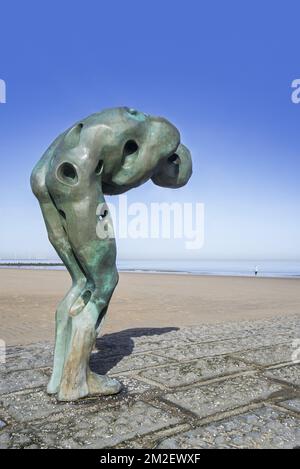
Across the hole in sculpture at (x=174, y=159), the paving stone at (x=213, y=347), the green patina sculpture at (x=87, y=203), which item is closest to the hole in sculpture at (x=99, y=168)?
the green patina sculpture at (x=87, y=203)

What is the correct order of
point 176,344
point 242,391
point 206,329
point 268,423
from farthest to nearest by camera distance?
point 206,329, point 176,344, point 242,391, point 268,423

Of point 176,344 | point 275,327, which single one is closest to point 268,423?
point 176,344

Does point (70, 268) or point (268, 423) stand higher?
point (70, 268)

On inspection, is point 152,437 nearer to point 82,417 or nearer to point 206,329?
point 82,417

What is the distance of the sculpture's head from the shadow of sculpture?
8.10 feet

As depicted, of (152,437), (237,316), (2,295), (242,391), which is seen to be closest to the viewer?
(152,437)

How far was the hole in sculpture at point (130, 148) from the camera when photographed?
14.9 feet

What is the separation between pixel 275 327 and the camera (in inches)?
355

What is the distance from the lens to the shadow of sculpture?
5750 mm

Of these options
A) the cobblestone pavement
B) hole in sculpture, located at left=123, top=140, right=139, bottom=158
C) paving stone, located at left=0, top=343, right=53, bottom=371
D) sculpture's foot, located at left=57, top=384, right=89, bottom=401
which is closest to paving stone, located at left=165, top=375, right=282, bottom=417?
the cobblestone pavement

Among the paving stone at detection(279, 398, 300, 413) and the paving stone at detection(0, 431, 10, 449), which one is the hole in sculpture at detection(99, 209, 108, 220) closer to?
the paving stone at detection(0, 431, 10, 449)

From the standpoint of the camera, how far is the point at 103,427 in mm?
3553

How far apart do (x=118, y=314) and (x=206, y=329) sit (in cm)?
502

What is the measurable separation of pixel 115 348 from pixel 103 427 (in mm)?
3315
